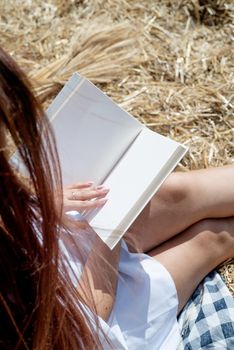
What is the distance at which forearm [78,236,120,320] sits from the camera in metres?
1.24

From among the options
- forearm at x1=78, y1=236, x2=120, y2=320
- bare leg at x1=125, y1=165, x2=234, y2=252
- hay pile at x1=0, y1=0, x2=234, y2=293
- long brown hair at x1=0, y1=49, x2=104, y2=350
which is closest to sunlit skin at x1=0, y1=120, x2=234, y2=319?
bare leg at x1=125, y1=165, x2=234, y2=252

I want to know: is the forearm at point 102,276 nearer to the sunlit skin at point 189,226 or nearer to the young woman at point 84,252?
the young woman at point 84,252

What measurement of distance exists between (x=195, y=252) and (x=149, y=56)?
0.70 m

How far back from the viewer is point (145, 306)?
1.33 metres

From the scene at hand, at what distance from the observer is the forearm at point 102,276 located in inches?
48.9

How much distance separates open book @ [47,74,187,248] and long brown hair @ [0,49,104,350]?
12.8 inches

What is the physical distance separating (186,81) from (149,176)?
0.62 meters

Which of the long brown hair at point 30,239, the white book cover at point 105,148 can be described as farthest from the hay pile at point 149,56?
the long brown hair at point 30,239

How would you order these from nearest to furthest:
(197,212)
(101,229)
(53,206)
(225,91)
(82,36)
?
(53,206) < (101,229) < (197,212) < (225,91) < (82,36)

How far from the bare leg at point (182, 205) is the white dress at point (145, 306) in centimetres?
7

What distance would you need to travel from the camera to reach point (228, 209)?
1.48 meters

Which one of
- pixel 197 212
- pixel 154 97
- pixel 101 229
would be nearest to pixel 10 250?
pixel 101 229

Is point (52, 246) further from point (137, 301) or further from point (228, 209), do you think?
point (228, 209)

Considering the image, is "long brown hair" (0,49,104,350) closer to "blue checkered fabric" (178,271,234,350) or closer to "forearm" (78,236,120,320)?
"forearm" (78,236,120,320)
